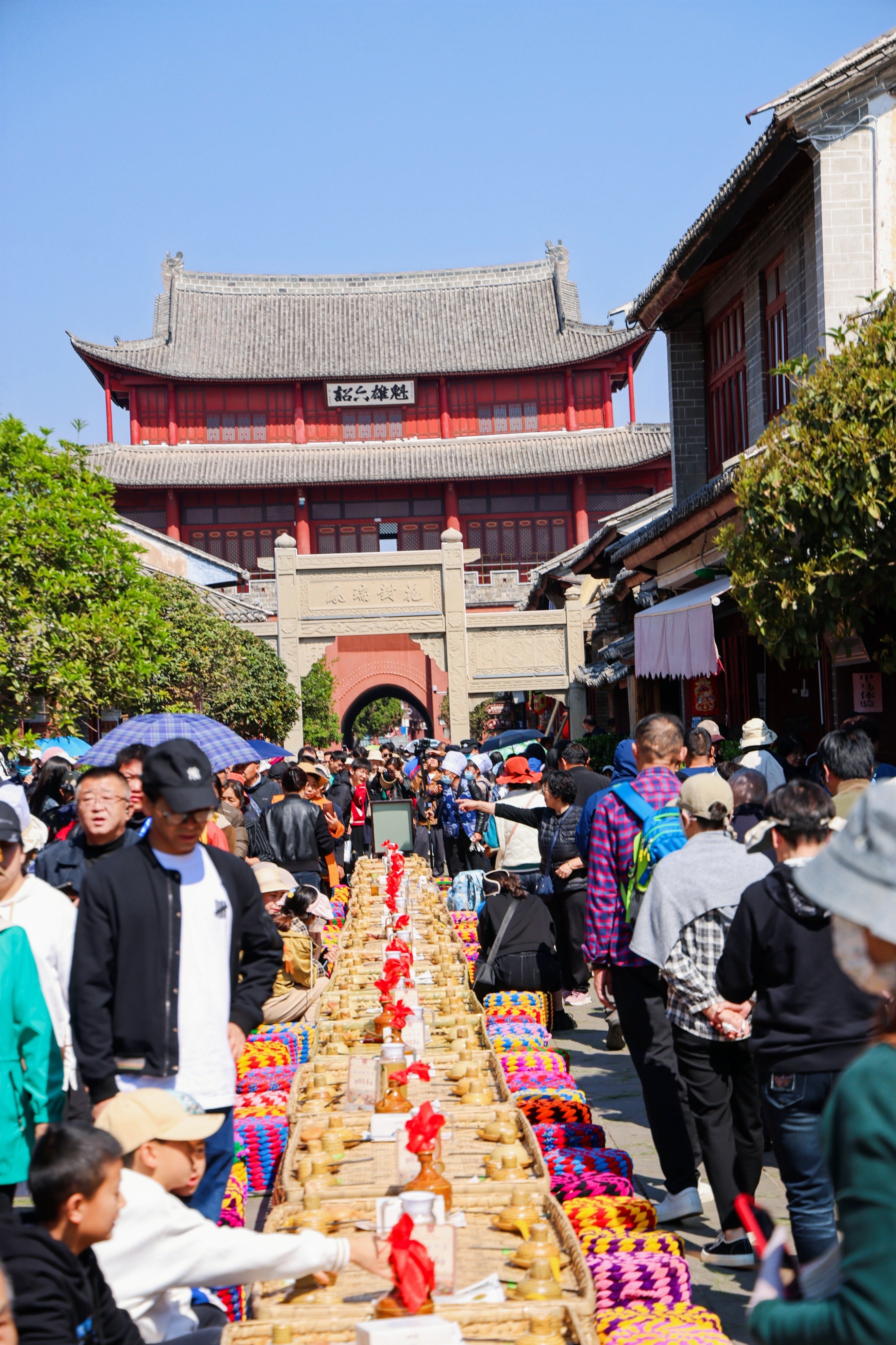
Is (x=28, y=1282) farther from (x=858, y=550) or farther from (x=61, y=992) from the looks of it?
(x=858, y=550)

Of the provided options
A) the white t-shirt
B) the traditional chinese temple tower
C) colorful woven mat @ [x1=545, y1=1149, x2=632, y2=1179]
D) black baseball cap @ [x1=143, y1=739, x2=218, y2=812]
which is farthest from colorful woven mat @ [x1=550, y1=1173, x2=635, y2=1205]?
the traditional chinese temple tower

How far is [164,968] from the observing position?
11.8ft

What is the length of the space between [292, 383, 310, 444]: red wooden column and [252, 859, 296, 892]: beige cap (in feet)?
110

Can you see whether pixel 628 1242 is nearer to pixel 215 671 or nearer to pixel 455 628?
pixel 215 671

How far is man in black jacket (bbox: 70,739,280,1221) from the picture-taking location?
356cm

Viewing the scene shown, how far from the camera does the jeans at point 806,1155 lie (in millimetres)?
3723

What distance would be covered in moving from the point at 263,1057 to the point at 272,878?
1121mm

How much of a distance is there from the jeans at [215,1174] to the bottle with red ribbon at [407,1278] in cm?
99

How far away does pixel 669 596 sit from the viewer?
679 inches

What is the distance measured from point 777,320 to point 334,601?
61.1 ft

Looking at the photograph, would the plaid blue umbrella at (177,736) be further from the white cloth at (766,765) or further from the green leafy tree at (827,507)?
the green leafy tree at (827,507)

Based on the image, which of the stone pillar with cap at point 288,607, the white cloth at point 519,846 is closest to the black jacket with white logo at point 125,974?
the white cloth at point 519,846

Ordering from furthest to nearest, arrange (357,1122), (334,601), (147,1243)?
(334,601)
(357,1122)
(147,1243)

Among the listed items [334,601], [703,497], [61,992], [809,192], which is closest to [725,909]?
[61,992]
